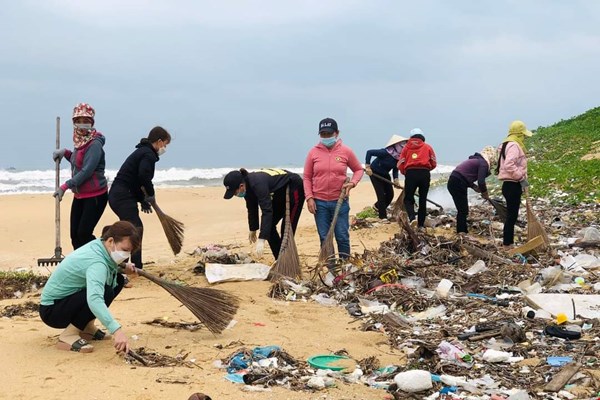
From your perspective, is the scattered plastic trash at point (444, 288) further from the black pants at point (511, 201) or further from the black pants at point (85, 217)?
the black pants at point (85, 217)

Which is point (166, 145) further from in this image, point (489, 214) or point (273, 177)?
point (489, 214)

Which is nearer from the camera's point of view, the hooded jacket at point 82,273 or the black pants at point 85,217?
the hooded jacket at point 82,273

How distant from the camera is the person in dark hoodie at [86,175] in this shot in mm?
6328

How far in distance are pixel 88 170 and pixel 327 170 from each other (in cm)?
239

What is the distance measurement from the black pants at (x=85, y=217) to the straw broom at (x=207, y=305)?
207 centimetres

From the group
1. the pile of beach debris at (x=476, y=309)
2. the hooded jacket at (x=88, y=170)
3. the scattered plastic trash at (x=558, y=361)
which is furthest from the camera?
the hooded jacket at (x=88, y=170)

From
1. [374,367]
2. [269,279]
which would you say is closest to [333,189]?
[269,279]

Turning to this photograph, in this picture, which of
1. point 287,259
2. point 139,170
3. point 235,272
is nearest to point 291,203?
point 287,259

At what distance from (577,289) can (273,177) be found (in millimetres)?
3159

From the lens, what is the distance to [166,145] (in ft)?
21.8

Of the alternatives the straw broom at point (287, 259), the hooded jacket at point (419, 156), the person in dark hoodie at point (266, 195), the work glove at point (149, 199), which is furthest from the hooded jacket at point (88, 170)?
the hooded jacket at point (419, 156)

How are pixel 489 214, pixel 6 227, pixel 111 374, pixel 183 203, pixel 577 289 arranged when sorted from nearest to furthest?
pixel 111 374 → pixel 577 289 → pixel 489 214 → pixel 6 227 → pixel 183 203

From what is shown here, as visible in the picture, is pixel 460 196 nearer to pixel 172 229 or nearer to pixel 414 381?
pixel 172 229

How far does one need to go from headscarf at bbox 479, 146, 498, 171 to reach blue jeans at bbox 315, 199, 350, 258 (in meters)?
2.92
